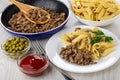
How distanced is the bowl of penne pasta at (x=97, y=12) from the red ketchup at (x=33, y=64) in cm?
37

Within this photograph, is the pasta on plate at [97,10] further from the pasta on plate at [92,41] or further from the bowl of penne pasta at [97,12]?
the pasta on plate at [92,41]

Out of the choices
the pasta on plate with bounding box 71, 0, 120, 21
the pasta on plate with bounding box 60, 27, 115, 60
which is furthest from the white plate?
the pasta on plate with bounding box 71, 0, 120, 21

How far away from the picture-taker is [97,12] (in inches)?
59.4

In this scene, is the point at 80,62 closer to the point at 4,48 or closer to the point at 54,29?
the point at 54,29

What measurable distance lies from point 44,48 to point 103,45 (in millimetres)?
289

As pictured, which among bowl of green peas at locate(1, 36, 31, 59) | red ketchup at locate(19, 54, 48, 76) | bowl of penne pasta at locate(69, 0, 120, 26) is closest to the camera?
red ketchup at locate(19, 54, 48, 76)

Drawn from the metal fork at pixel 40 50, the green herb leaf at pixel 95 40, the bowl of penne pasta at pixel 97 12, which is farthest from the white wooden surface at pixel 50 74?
the bowl of penne pasta at pixel 97 12

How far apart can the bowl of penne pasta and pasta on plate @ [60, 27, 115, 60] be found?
0.09 m

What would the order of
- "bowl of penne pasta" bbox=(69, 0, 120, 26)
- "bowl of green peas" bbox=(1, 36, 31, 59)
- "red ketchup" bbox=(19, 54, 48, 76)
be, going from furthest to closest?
"bowl of penne pasta" bbox=(69, 0, 120, 26)
"bowl of green peas" bbox=(1, 36, 31, 59)
"red ketchup" bbox=(19, 54, 48, 76)

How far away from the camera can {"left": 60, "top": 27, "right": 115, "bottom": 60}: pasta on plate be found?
131 centimetres

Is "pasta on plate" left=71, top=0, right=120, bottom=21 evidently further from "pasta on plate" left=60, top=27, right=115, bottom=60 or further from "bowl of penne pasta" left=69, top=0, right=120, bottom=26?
"pasta on plate" left=60, top=27, right=115, bottom=60

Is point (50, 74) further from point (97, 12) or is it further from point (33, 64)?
point (97, 12)

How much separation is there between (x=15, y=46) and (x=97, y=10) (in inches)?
18.5

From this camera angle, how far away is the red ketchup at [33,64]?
1.23 m
